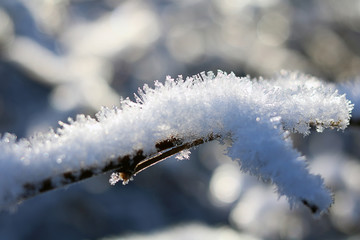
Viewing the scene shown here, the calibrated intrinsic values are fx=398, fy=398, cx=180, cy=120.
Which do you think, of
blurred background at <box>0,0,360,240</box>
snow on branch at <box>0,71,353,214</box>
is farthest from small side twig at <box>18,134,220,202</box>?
blurred background at <box>0,0,360,240</box>

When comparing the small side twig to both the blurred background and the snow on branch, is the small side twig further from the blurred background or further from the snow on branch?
the blurred background

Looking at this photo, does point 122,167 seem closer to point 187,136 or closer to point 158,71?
point 187,136

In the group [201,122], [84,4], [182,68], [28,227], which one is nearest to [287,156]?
[201,122]

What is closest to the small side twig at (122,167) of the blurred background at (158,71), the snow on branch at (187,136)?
the snow on branch at (187,136)

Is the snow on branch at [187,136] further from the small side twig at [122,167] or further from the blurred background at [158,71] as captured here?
the blurred background at [158,71]

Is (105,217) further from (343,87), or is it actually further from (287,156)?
(287,156)

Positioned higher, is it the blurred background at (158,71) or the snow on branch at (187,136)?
the blurred background at (158,71)
